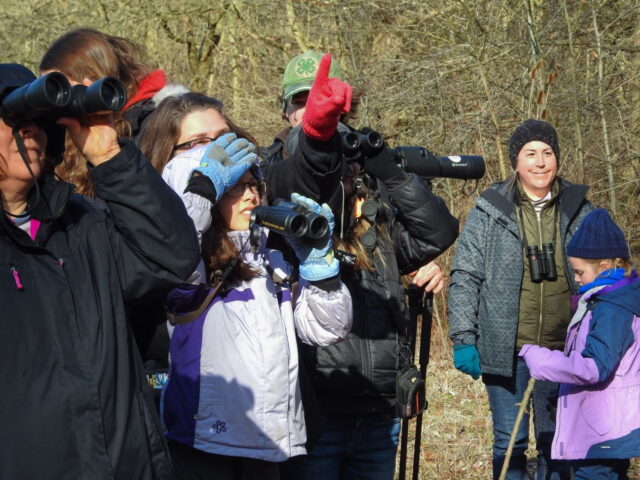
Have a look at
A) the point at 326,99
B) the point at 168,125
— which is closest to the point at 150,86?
the point at 168,125

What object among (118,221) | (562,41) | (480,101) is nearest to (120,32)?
(480,101)

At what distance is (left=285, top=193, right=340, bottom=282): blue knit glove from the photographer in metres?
2.85

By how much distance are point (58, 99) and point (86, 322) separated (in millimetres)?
496

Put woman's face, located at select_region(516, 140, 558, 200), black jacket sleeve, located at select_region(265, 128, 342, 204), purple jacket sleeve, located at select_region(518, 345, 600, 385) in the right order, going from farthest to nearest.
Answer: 1. woman's face, located at select_region(516, 140, 558, 200)
2. purple jacket sleeve, located at select_region(518, 345, 600, 385)
3. black jacket sleeve, located at select_region(265, 128, 342, 204)

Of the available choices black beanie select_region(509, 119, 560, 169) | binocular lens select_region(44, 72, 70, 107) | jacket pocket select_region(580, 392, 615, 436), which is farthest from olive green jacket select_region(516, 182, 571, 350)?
binocular lens select_region(44, 72, 70, 107)

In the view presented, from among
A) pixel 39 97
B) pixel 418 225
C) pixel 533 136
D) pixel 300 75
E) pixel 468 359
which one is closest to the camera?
pixel 39 97

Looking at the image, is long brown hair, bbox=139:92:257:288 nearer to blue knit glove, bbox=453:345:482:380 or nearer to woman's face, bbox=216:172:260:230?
woman's face, bbox=216:172:260:230

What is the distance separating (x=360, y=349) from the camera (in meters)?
3.34

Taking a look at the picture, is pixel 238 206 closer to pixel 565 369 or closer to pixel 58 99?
pixel 58 99

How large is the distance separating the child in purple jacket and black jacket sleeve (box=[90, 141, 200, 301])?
7.35ft

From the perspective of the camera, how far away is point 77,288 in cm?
216

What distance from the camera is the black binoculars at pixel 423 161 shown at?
325 cm

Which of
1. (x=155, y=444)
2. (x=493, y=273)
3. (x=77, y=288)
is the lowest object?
(x=155, y=444)

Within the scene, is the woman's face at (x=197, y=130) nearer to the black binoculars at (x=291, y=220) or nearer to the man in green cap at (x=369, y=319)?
the man in green cap at (x=369, y=319)
